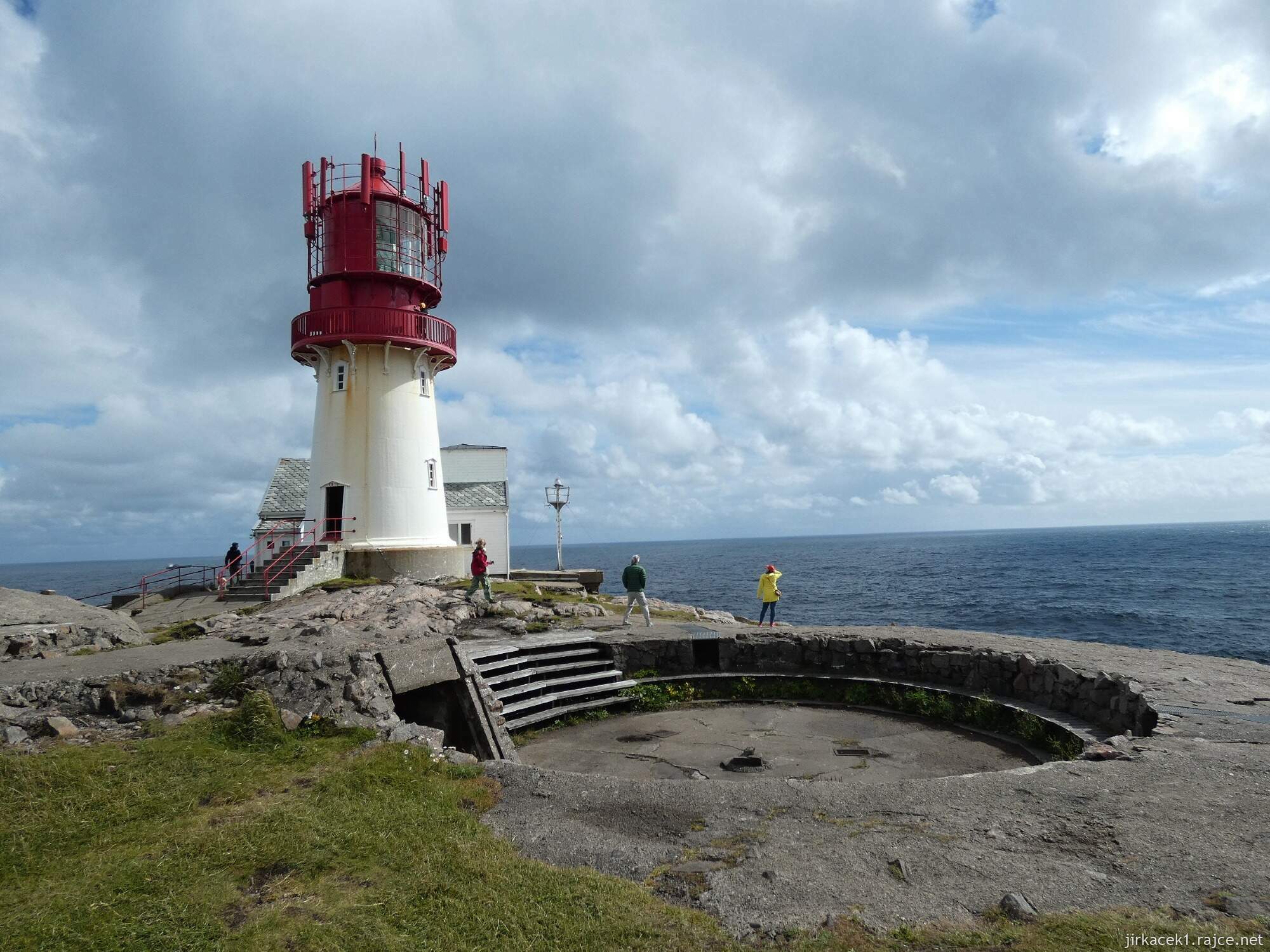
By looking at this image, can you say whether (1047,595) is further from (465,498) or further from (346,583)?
(346,583)

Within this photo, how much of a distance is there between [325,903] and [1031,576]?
74.9 metres

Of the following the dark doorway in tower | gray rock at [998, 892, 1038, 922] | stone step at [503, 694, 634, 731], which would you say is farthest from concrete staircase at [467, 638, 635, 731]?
the dark doorway in tower

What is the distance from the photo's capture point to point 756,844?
631 centimetres

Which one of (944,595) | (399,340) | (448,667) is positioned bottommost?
(944,595)

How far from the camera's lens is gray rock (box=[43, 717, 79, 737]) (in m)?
8.70

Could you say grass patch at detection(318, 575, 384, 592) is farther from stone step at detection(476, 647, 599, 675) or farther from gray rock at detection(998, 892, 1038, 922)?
gray rock at detection(998, 892, 1038, 922)

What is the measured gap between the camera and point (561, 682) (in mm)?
14391

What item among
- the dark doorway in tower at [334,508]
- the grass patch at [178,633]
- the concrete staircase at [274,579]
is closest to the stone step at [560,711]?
the grass patch at [178,633]

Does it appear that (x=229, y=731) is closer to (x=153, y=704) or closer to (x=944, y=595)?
(x=153, y=704)

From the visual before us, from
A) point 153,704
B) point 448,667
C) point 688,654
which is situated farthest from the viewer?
point 688,654

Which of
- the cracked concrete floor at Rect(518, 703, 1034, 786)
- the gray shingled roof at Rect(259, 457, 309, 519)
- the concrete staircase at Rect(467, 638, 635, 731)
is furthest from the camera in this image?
the gray shingled roof at Rect(259, 457, 309, 519)

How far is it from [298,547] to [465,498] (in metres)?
12.0

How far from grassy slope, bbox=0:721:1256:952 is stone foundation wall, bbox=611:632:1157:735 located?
7.69m

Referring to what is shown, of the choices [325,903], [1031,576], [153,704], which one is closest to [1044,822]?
[325,903]
